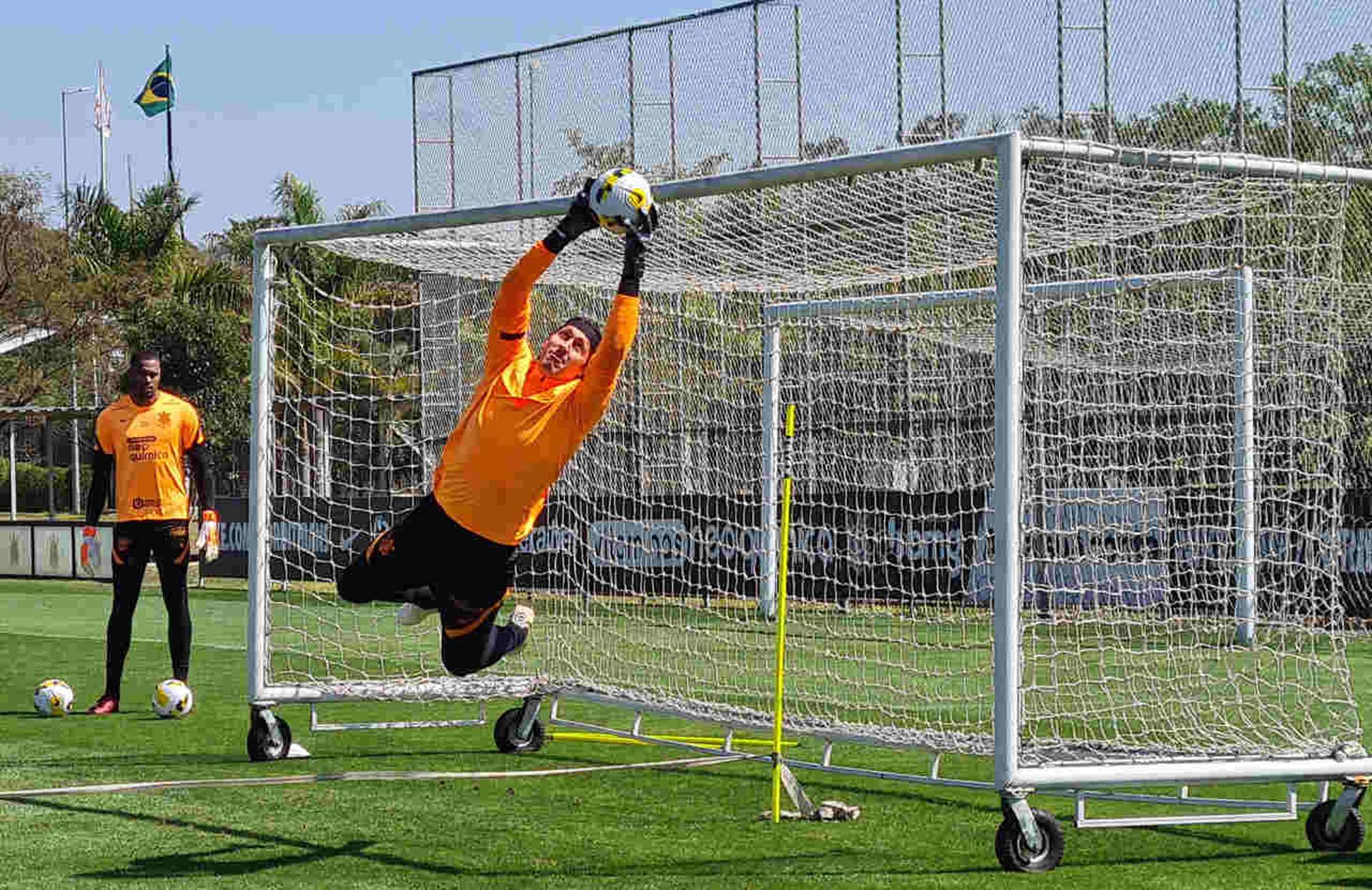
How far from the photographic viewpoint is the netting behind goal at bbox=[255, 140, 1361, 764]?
8250mm

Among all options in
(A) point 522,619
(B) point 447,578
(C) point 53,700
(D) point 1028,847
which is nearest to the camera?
(D) point 1028,847

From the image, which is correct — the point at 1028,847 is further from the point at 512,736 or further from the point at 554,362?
the point at 512,736

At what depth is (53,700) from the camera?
34.3ft

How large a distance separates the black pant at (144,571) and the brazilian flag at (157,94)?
48.7 metres

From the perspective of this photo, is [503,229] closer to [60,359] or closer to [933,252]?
[933,252]

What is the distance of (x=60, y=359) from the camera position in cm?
3728

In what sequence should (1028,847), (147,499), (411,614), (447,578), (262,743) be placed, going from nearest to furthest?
(1028,847), (447,578), (411,614), (262,743), (147,499)

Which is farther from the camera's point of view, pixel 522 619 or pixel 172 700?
pixel 172 700

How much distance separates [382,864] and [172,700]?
14.1ft

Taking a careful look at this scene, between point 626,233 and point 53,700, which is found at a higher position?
point 626,233

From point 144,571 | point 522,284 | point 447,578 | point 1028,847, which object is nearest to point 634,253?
point 522,284

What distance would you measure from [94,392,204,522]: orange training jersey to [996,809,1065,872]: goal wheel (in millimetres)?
6153

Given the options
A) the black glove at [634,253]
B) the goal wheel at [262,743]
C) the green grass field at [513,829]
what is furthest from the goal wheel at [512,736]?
the black glove at [634,253]

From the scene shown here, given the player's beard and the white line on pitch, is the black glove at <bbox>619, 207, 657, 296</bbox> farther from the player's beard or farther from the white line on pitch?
the white line on pitch
